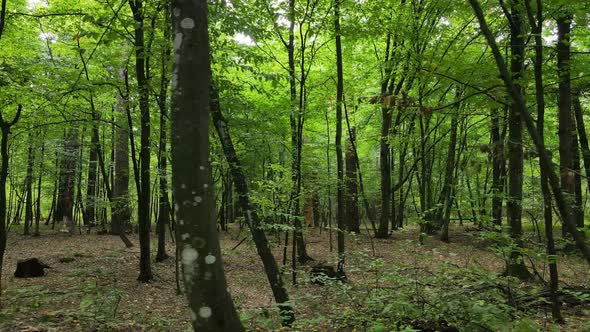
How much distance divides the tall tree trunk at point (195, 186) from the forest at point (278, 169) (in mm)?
14

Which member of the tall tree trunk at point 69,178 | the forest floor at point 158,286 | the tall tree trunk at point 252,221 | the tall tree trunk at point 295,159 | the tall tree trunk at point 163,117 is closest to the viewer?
the forest floor at point 158,286

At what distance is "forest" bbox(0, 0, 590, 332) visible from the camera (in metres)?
3.03

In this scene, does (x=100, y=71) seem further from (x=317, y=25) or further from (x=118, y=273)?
(x=317, y=25)

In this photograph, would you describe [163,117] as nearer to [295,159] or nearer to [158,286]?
[295,159]

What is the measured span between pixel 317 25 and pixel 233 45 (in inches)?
161

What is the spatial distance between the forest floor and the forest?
73 millimetres

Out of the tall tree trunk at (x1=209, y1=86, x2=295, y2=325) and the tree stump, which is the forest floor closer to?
the tree stump

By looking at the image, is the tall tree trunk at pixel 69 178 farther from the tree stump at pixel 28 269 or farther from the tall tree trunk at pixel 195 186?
the tall tree trunk at pixel 195 186

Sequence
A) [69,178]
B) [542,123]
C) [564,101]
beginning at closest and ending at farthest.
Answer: [542,123], [564,101], [69,178]

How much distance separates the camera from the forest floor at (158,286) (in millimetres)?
5863

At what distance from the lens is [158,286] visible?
9.73m

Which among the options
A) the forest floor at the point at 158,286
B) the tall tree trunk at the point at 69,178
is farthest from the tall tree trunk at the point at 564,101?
the tall tree trunk at the point at 69,178

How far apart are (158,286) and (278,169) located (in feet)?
14.5

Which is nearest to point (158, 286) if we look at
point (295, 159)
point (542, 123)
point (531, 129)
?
point (295, 159)
